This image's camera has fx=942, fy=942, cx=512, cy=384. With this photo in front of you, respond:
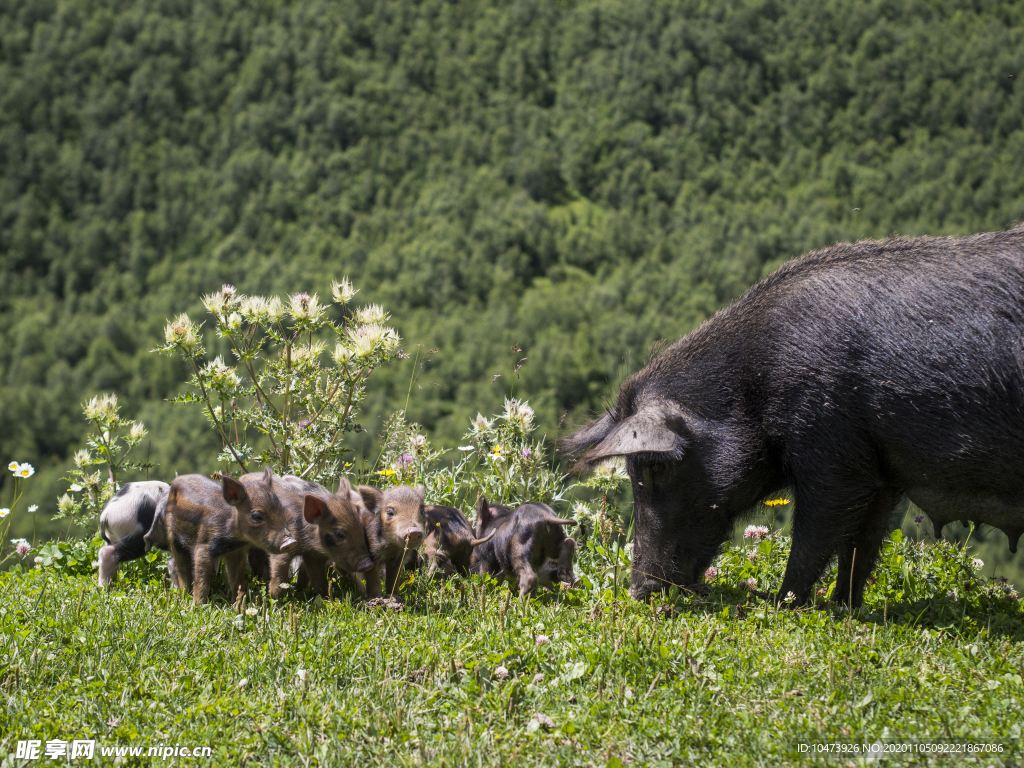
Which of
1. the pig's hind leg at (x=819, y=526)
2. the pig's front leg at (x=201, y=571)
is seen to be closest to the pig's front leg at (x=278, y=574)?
the pig's front leg at (x=201, y=571)

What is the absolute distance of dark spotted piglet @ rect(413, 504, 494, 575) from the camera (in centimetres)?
559

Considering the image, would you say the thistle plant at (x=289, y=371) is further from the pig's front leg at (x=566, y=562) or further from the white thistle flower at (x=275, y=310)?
the pig's front leg at (x=566, y=562)

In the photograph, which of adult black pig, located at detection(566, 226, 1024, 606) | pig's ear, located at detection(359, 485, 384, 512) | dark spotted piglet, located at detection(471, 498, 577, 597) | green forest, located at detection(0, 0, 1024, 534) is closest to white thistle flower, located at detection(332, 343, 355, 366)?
pig's ear, located at detection(359, 485, 384, 512)

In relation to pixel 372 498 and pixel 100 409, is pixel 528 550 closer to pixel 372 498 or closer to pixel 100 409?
pixel 372 498

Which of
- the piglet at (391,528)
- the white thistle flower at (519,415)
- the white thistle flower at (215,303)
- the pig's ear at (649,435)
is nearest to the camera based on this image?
the pig's ear at (649,435)

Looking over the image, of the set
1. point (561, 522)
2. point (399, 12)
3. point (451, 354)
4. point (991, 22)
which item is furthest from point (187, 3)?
point (561, 522)

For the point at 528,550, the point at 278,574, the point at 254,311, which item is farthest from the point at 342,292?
the point at 528,550

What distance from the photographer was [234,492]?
4723mm

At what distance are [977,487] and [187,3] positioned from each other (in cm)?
15469

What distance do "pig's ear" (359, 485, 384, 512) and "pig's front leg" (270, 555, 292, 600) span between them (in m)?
0.50

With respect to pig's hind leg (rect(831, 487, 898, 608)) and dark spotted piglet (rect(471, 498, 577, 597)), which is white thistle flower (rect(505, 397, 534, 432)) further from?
pig's hind leg (rect(831, 487, 898, 608))

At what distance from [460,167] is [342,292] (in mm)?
111269

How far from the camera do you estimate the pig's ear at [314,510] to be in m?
4.65

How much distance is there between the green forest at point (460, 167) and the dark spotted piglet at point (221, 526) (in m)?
50.9
